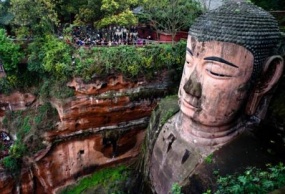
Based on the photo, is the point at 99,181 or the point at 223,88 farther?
the point at 99,181

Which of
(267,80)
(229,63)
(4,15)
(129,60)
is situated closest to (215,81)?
(229,63)

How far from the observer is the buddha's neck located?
7.20 metres

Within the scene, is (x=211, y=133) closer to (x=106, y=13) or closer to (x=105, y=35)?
(x=106, y=13)

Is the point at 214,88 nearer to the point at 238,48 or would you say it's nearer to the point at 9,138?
the point at 238,48

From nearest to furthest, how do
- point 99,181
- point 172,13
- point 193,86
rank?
point 193,86
point 99,181
point 172,13

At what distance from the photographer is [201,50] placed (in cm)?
652

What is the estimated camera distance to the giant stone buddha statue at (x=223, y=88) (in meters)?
6.28

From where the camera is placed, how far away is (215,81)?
6.42 meters

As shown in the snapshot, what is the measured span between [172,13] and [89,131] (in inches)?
312

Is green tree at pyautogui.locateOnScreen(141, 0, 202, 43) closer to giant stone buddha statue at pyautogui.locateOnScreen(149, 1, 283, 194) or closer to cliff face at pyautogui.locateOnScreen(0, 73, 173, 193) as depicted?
cliff face at pyautogui.locateOnScreen(0, 73, 173, 193)

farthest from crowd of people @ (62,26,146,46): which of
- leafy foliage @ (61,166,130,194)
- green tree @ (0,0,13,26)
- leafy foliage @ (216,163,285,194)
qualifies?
leafy foliage @ (216,163,285,194)

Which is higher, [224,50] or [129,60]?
[224,50]

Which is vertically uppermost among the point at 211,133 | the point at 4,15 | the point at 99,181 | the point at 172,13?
the point at 172,13

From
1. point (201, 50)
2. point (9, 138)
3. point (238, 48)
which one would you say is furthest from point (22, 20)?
point (238, 48)
